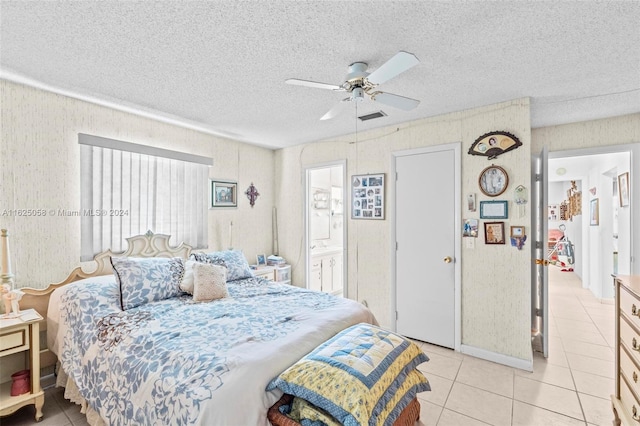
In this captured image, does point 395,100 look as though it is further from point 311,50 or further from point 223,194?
point 223,194

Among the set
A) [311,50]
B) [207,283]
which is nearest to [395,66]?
[311,50]

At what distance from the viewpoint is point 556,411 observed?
221cm

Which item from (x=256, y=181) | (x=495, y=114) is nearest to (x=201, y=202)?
(x=256, y=181)

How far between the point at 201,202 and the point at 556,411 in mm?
3932

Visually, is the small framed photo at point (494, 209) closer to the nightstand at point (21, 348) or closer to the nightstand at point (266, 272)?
the nightstand at point (266, 272)

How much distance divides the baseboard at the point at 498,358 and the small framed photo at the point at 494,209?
1348mm

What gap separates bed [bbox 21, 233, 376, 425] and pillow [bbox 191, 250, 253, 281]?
327 mm

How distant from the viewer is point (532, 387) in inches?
99.3

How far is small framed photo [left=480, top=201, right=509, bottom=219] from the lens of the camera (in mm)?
2945

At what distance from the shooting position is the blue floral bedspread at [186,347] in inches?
56.2

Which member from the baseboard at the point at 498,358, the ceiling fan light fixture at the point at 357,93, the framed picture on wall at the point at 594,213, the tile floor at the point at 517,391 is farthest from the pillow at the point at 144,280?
the framed picture on wall at the point at 594,213

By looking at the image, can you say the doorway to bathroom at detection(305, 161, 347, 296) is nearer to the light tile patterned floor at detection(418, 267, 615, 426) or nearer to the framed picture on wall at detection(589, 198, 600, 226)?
the light tile patterned floor at detection(418, 267, 615, 426)

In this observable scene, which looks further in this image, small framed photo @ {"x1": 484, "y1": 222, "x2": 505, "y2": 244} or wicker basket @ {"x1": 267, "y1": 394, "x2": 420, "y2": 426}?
small framed photo @ {"x1": 484, "y1": 222, "x2": 505, "y2": 244}

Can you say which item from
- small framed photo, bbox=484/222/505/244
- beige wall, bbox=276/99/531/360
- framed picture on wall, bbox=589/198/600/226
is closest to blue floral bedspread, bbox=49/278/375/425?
beige wall, bbox=276/99/531/360
